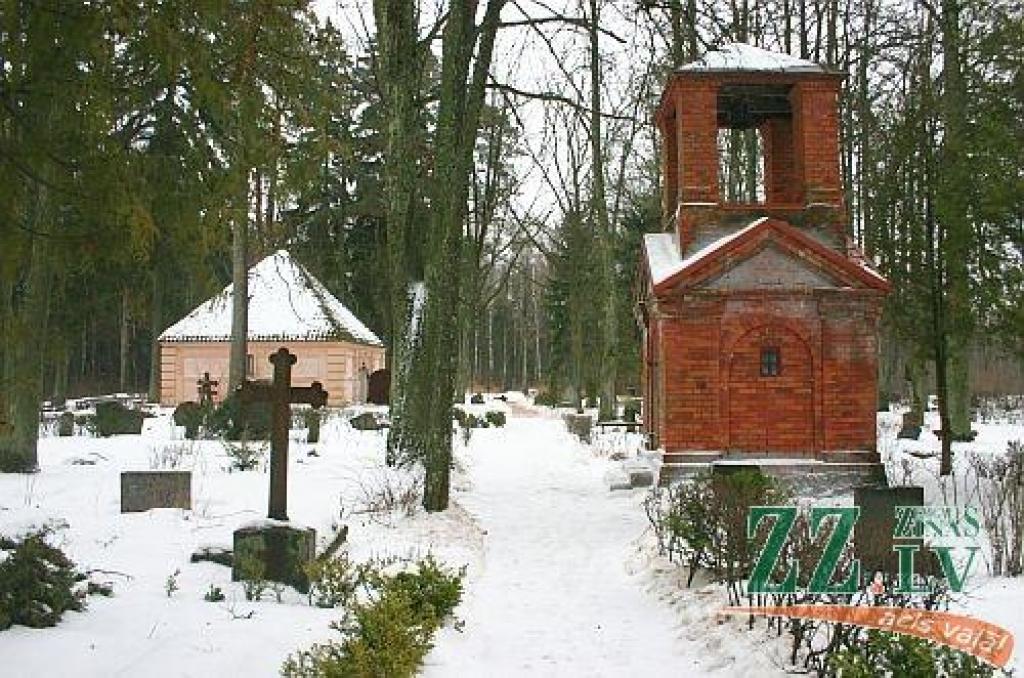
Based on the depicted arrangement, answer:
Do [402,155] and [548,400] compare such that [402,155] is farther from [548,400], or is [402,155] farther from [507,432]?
[548,400]

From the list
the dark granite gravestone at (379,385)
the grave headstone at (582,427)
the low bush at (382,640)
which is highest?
the dark granite gravestone at (379,385)

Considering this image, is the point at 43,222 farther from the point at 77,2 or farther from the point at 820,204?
the point at 820,204

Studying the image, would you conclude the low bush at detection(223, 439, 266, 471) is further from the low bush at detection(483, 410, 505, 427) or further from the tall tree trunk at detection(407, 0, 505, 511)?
the low bush at detection(483, 410, 505, 427)

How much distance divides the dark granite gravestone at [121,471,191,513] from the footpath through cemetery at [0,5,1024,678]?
0.02 meters

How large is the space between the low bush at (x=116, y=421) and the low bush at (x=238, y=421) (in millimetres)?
1926

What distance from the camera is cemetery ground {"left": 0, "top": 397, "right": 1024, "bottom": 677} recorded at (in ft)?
19.0

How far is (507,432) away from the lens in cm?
2888

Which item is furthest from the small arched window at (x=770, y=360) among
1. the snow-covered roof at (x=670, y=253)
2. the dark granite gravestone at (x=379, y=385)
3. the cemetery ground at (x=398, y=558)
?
the dark granite gravestone at (x=379, y=385)

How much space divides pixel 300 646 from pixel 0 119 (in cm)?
349

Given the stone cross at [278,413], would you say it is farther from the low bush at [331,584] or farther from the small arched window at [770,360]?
the small arched window at [770,360]

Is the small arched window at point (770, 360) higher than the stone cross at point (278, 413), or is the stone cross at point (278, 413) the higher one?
the small arched window at point (770, 360)

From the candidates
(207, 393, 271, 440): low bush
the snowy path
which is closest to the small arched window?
the snowy path

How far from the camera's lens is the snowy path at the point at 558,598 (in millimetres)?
6766

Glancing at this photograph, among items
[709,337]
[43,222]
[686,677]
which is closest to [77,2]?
[43,222]
